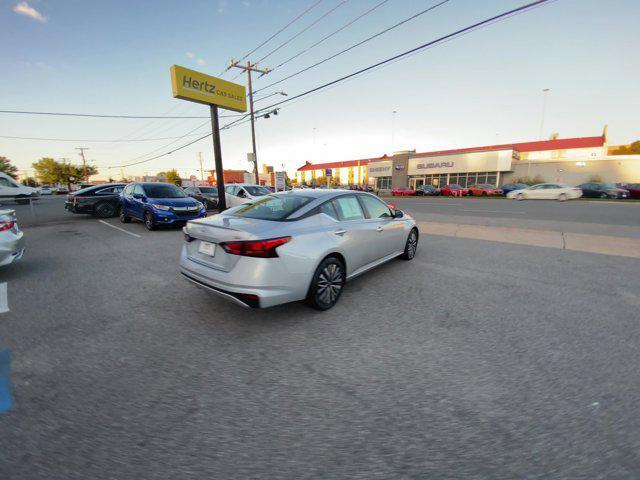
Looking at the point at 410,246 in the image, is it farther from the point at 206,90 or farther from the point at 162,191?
the point at 206,90

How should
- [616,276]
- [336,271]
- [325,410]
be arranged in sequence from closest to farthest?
A: [325,410]
[336,271]
[616,276]

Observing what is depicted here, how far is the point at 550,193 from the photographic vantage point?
2305cm

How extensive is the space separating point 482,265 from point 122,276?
6680 mm

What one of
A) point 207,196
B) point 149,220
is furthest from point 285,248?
point 207,196

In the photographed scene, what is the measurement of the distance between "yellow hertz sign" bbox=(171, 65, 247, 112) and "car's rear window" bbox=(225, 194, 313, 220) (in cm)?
1099

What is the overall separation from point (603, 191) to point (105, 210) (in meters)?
38.7

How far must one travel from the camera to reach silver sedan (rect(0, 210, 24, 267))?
437 cm

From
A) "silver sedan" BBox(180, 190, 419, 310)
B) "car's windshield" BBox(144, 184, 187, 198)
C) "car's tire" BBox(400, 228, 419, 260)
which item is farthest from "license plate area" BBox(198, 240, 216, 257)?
"car's windshield" BBox(144, 184, 187, 198)

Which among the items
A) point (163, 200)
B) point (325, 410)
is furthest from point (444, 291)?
point (163, 200)

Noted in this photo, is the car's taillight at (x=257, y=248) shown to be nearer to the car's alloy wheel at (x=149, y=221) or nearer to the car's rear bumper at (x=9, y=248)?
the car's rear bumper at (x=9, y=248)

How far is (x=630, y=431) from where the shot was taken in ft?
5.99

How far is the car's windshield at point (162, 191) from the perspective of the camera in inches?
391

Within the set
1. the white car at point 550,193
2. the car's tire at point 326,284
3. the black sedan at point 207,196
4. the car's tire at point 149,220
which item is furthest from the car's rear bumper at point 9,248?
the white car at point 550,193

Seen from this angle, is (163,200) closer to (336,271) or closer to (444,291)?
(336,271)
